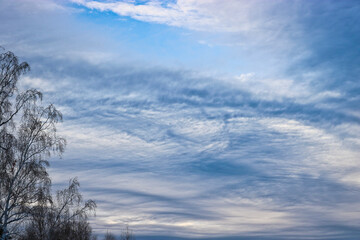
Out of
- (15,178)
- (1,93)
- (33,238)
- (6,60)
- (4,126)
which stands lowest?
(33,238)

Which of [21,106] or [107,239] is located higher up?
[21,106]

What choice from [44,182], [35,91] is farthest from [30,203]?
[35,91]

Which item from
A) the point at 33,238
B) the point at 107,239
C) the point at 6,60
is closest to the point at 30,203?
the point at 6,60

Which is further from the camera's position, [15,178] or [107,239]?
[107,239]

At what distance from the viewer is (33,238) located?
6034 centimetres

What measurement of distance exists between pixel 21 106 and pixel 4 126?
2723 mm

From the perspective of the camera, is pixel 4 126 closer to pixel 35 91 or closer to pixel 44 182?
pixel 35 91

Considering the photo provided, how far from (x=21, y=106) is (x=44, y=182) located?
8065mm

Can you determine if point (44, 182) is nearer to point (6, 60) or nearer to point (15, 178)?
point (15, 178)

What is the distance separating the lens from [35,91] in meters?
38.1

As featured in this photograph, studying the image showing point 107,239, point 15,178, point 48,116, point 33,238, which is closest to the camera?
point 15,178

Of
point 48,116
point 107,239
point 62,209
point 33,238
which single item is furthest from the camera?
point 107,239

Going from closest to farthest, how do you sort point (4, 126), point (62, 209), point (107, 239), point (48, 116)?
point (4, 126)
point (48, 116)
point (62, 209)
point (107, 239)

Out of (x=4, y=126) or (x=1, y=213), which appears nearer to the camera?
(x=4, y=126)
